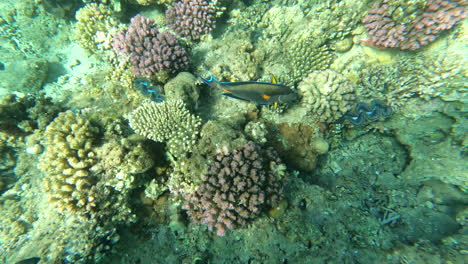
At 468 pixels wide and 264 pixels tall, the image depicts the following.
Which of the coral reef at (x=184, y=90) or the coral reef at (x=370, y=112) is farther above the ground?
the coral reef at (x=184, y=90)

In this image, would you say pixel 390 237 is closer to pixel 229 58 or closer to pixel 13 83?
pixel 229 58

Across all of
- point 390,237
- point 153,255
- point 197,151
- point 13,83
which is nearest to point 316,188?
point 390,237

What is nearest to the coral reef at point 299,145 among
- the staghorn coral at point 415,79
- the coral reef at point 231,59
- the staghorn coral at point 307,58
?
the staghorn coral at point 307,58

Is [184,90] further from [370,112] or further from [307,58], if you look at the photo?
[370,112]

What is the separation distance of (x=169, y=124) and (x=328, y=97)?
3.77 m

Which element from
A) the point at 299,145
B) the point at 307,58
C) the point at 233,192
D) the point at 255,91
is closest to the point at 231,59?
the point at 255,91

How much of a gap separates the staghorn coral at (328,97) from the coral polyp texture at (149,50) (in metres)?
3.15

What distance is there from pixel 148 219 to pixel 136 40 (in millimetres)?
4221

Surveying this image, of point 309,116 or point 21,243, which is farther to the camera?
point 309,116

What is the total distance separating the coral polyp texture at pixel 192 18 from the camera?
5.60 m

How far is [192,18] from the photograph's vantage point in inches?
222

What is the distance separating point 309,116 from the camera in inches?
189

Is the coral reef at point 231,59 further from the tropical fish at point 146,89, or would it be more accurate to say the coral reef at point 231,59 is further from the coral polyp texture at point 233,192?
the coral polyp texture at point 233,192

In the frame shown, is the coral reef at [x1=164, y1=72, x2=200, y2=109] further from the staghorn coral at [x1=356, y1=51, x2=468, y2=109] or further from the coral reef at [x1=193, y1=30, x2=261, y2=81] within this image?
the staghorn coral at [x1=356, y1=51, x2=468, y2=109]
